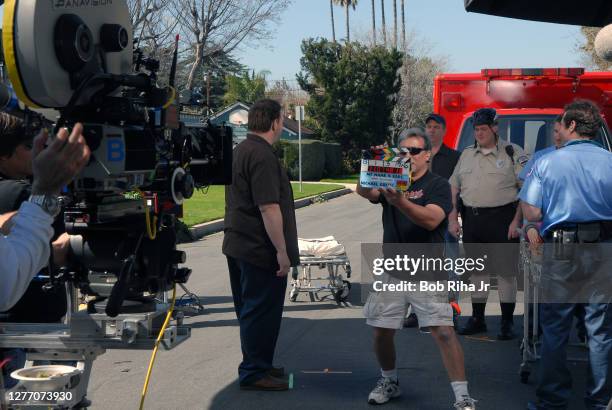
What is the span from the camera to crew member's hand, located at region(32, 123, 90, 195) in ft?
8.61

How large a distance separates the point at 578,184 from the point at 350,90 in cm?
4016

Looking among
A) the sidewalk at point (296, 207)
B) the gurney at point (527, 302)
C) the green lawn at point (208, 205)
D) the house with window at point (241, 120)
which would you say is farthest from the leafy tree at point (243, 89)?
the gurney at point (527, 302)

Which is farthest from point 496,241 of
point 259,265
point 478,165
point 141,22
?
point 141,22

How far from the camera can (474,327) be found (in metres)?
7.86

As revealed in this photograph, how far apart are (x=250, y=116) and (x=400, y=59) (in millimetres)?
41980

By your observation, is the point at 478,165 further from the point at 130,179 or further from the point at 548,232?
the point at 130,179

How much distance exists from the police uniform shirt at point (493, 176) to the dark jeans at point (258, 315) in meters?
2.54

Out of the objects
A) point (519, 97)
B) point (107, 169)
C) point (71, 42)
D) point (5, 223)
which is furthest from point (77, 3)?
point (519, 97)

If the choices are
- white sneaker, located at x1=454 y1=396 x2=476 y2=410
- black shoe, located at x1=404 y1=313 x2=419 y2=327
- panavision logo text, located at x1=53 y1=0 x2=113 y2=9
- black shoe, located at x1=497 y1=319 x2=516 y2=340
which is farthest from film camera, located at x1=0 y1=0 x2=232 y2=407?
black shoe, located at x1=404 y1=313 x2=419 y2=327

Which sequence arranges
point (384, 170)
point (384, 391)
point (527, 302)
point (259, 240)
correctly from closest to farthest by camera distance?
point (384, 170) → point (384, 391) → point (259, 240) → point (527, 302)

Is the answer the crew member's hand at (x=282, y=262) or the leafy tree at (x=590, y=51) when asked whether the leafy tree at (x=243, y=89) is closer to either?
the leafy tree at (x=590, y=51)

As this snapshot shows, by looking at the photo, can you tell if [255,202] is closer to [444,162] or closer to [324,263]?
[444,162]

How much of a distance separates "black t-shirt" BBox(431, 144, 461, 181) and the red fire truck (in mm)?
1091

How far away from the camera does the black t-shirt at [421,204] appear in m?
5.51
